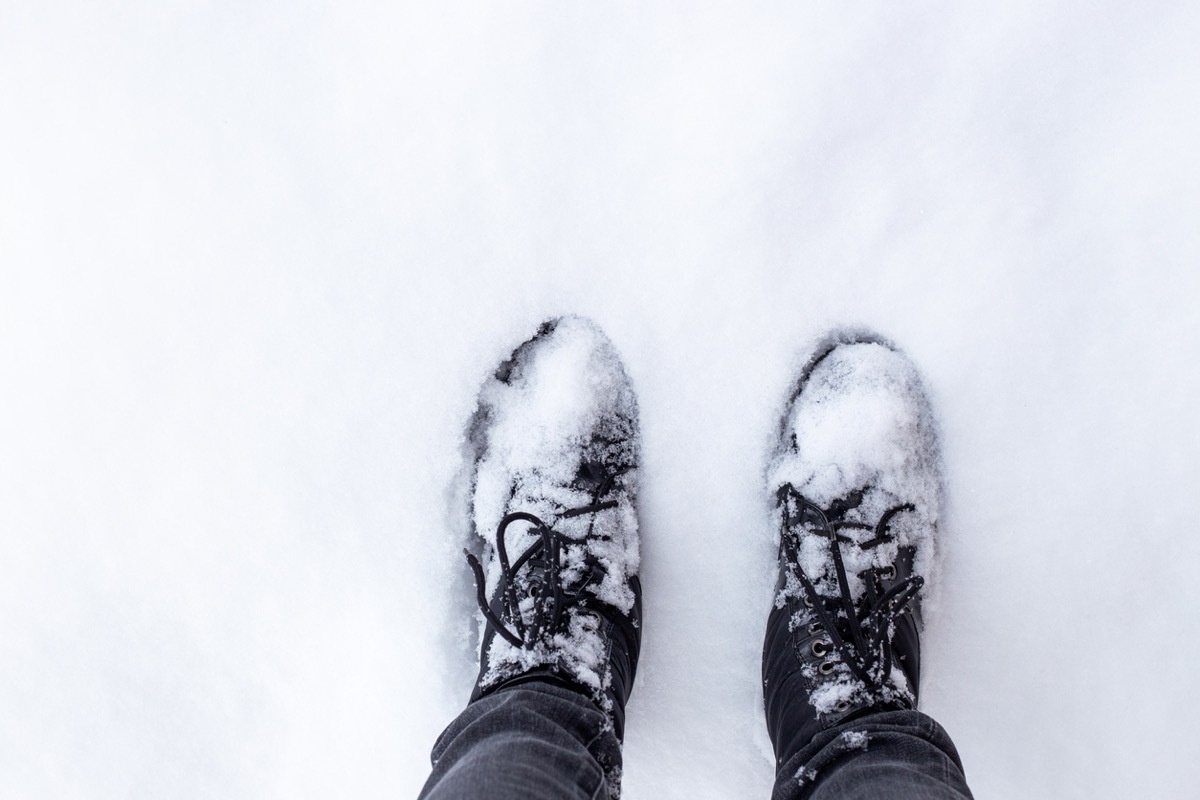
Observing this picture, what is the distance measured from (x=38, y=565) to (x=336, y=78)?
79 cm

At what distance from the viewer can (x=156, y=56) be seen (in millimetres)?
969

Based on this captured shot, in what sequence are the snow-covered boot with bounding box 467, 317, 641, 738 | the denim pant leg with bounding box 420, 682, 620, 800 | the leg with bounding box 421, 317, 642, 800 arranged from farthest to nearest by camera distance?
the snow-covered boot with bounding box 467, 317, 641, 738
the leg with bounding box 421, 317, 642, 800
the denim pant leg with bounding box 420, 682, 620, 800

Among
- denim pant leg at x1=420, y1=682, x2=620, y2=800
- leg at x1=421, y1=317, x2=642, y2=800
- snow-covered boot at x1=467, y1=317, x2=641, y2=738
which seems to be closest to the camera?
denim pant leg at x1=420, y1=682, x2=620, y2=800

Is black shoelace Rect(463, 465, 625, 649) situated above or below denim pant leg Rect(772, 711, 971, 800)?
above

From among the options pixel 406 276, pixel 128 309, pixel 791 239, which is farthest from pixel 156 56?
pixel 791 239

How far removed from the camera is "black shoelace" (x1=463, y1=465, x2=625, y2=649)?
0.83 metres

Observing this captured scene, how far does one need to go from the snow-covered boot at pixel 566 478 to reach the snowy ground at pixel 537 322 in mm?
37

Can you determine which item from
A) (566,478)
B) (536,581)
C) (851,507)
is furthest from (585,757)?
(851,507)

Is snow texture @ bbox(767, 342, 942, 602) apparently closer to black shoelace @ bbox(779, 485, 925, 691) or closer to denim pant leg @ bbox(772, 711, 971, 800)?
black shoelace @ bbox(779, 485, 925, 691)

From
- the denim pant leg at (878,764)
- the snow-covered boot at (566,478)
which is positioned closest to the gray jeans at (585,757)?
the denim pant leg at (878,764)

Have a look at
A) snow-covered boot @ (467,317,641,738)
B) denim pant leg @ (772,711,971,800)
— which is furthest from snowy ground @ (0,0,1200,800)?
denim pant leg @ (772,711,971,800)

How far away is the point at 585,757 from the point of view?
74 centimetres

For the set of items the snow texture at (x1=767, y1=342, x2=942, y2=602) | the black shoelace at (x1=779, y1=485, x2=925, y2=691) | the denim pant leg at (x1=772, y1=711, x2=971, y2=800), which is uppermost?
the snow texture at (x1=767, y1=342, x2=942, y2=602)

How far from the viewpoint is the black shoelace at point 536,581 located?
0.83 meters
